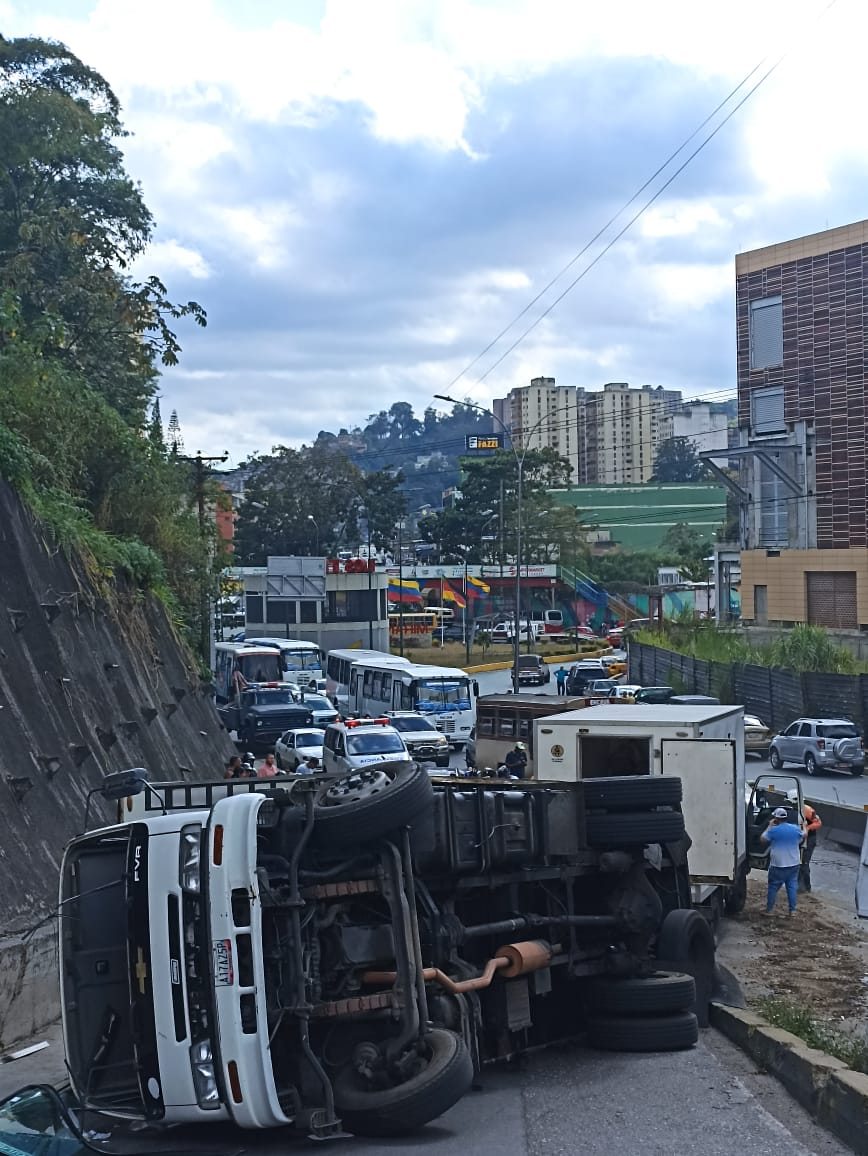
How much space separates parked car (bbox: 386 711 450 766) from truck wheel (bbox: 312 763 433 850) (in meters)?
25.2

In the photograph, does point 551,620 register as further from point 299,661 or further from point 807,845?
point 807,845

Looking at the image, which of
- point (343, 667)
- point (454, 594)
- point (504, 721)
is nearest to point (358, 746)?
point (504, 721)

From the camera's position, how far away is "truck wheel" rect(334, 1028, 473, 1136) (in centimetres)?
772

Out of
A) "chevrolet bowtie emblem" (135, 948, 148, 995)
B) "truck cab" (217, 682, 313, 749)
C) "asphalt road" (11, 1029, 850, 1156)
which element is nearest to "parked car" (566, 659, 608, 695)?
"truck cab" (217, 682, 313, 749)

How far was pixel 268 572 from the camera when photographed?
7300 centimetres

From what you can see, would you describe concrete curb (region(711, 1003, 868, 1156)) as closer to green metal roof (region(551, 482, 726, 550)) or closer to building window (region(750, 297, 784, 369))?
building window (region(750, 297, 784, 369))

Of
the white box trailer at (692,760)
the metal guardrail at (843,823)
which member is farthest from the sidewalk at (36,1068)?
the metal guardrail at (843,823)

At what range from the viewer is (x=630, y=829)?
33.8ft

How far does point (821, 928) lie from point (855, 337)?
146 feet

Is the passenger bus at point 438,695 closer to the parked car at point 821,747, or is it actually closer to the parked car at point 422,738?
the parked car at point 422,738

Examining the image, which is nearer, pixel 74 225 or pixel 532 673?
pixel 74 225

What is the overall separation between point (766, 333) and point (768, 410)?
11.6 feet

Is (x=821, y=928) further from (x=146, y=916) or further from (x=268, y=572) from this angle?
(x=268, y=572)

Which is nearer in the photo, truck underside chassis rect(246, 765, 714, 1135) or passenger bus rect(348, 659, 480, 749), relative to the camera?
truck underside chassis rect(246, 765, 714, 1135)
